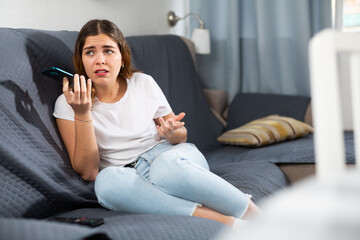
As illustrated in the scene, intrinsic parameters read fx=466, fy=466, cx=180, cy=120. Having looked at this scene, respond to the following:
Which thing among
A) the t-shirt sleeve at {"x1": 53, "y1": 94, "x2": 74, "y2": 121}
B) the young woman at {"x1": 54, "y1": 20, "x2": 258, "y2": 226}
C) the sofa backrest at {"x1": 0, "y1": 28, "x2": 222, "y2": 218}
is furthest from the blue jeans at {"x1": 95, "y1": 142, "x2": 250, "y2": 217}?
the t-shirt sleeve at {"x1": 53, "y1": 94, "x2": 74, "y2": 121}

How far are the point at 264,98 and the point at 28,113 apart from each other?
1.59 meters

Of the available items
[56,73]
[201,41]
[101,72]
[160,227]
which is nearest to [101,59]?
[101,72]

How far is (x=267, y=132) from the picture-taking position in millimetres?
2281

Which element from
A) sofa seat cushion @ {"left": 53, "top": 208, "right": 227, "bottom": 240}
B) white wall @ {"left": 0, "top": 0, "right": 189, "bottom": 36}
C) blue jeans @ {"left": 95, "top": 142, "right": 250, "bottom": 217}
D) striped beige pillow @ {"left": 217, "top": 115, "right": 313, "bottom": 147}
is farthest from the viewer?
striped beige pillow @ {"left": 217, "top": 115, "right": 313, "bottom": 147}

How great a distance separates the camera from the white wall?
1.85m

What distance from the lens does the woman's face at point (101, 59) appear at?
5.25 ft

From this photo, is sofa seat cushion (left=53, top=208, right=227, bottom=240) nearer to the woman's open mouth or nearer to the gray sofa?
the gray sofa

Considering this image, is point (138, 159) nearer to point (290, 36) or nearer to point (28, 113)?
point (28, 113)

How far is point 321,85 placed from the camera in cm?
67

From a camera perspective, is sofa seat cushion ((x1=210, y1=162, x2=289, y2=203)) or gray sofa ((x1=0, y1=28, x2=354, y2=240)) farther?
sofa seat cushion ((x1=210, y1=162, x2=289, y2=203))

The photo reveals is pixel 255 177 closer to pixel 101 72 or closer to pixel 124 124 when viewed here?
pixel 124 124

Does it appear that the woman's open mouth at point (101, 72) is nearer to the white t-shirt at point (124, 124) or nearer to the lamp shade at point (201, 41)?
the white t-shirt at point (124, 124)

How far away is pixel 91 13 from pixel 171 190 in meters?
1.20

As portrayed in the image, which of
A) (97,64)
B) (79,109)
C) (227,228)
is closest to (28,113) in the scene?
(79,109)
